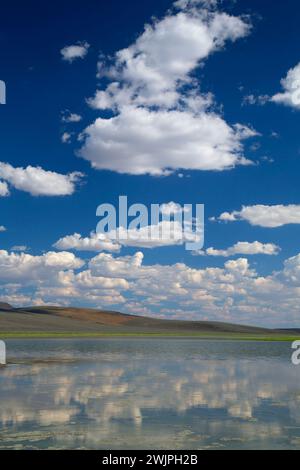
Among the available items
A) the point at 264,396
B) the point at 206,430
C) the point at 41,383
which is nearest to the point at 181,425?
the point at 206,430

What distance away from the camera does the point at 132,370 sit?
37469 mm

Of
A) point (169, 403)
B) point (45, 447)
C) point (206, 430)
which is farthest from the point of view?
point (169, 403)

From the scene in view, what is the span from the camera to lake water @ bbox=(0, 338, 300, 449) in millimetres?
16438

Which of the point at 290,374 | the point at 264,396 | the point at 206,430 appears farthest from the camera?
the point at 290,374

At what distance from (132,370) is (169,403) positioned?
14.5 metres

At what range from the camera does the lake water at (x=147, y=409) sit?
16.4 m

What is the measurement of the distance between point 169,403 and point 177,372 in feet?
45.5

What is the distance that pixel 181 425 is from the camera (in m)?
18.7

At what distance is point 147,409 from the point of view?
21688 mm

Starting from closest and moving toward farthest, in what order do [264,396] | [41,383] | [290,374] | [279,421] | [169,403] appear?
[279,421], [169,403], [264,396], [41,383], [290,374]

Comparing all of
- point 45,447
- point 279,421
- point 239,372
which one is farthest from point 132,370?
point 45,447
